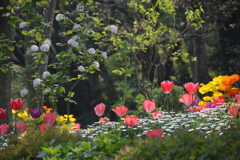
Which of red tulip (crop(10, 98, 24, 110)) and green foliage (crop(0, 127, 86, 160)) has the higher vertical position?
red tulip (crop(10, 98, 24, 110))

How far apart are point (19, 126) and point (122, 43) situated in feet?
13.8

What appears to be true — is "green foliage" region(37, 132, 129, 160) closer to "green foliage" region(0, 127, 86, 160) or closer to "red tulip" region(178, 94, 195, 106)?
"green foliage" region(0, 127, 86, 160)

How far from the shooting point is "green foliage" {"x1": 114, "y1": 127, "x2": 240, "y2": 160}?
251cm

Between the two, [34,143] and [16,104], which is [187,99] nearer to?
[34,143]

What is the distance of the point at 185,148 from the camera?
2.76 metres

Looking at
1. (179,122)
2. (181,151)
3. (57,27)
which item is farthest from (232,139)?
(57,27)

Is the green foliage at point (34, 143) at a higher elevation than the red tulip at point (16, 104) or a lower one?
lower

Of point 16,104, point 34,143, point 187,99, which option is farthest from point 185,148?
point 16,104

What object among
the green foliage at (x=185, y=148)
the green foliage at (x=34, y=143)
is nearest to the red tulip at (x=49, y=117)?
the green foliage at (x=34, y=143)

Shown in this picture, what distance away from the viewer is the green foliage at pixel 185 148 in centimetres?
251

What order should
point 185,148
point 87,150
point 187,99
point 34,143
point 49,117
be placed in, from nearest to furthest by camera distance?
1. point 185,148
2. point 87,150
3. point 34,143
4. point 49,117
5. point 187,99

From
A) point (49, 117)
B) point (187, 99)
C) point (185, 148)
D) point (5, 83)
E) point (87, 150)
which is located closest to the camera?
point (185, 148)

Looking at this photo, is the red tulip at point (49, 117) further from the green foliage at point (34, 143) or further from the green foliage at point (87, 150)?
the green foliage at point (87, 150)

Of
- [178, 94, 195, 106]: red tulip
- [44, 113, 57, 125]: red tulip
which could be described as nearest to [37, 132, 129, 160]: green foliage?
[44, 113, 57, 125]: red tulip
